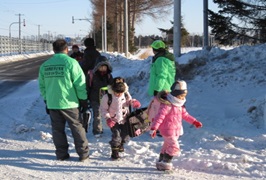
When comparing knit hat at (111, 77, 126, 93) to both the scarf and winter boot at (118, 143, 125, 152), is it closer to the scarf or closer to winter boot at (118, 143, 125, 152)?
winter boot at (118, 143, 125, 152)

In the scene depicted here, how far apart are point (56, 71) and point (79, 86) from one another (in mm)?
381

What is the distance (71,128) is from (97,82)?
1670mm

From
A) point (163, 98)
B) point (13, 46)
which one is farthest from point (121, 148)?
point (13, 46)

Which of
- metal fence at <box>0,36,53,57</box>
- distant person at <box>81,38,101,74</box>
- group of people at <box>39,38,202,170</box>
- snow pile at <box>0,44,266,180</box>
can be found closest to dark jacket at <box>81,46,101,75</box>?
distant person at <box>81,38,101,74</box>

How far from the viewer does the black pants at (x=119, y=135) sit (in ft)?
19.1

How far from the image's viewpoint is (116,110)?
586 centimetres

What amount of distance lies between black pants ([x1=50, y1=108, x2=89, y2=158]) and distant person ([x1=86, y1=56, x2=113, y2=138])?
149 centimetres

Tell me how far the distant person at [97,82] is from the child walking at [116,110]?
1.19 metres

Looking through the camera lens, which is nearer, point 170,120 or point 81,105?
point 170,120

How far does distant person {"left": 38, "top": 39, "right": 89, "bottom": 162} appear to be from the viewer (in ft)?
18.3

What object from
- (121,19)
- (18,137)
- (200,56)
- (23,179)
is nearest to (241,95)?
(200,56)

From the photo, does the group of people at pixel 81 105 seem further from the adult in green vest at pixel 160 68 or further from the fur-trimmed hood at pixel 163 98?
the adult in green vest at pixel 160 68

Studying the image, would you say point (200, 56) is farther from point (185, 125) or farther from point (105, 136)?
point (105, 136)

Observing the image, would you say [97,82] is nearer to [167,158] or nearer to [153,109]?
[153,109]
